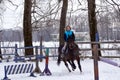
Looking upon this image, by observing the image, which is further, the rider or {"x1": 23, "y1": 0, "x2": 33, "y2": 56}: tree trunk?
{"x1": 23, "y1": 0, "x2": 33, "y2": 56}: tree trunk

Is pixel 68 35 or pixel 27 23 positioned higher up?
pixel 27 23

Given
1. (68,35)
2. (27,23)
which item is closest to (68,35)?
(68,35)

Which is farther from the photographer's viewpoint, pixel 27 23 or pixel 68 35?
pixel 27 23

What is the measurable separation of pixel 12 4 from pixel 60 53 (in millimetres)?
14479

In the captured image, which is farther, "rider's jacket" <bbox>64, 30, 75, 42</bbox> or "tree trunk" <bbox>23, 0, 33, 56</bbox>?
"tree trunk" <bbox>23, 0, 33, 56</bbox>

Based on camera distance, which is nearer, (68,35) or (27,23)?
(68,35)

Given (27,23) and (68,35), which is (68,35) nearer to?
(68,35)

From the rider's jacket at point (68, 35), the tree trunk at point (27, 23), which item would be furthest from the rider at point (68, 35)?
the tree trunk at point (27, 23)

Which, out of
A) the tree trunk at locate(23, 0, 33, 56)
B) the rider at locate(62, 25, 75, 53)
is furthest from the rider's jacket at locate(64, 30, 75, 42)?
the tree trunk at locate(23, 0, 33, 56)

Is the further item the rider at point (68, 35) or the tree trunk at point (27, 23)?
the tree trunk at point (27, 23)

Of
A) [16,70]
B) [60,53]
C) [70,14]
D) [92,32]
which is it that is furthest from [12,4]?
[16,70]

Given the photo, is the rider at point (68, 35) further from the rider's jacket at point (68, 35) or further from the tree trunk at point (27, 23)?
the tree trunk at point (27, 23)

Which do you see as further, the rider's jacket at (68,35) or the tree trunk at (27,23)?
the tree trunk at (27,23)

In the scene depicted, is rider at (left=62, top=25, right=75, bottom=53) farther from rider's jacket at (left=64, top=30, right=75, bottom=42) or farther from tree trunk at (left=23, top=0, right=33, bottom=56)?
tree trunk at (left=23, top=0, right=33, bottom=56)
